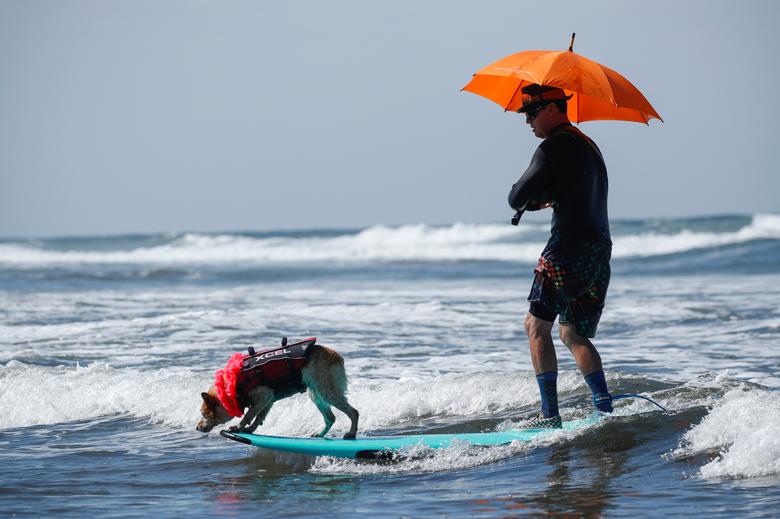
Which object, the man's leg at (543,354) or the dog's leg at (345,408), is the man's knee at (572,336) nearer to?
the man's leg at (543,354)

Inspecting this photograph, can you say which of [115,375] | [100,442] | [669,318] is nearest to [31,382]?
[115,375]

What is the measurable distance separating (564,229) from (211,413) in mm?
2215

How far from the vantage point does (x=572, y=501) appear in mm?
4328

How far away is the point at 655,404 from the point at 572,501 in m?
1.85

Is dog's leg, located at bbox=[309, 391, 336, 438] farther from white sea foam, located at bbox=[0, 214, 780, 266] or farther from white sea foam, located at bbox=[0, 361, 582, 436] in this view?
white sea foam, located at bbox=[0, 214, 780, 266]

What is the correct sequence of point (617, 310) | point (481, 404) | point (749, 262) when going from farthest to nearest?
1. point (749, 262)
2. point (617, 310)
3. point (481, 404)

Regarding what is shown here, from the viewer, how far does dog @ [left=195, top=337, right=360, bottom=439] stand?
5.09 meters

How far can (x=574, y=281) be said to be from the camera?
200 inches

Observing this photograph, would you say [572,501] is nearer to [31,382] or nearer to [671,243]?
[31,382]

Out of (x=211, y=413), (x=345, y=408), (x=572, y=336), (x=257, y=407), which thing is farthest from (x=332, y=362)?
(x=572, y=336)

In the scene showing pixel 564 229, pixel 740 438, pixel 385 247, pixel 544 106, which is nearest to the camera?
pixel 740 438

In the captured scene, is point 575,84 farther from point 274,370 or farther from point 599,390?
point 274,370

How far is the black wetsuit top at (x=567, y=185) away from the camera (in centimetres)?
498

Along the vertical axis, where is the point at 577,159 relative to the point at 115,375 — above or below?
above
